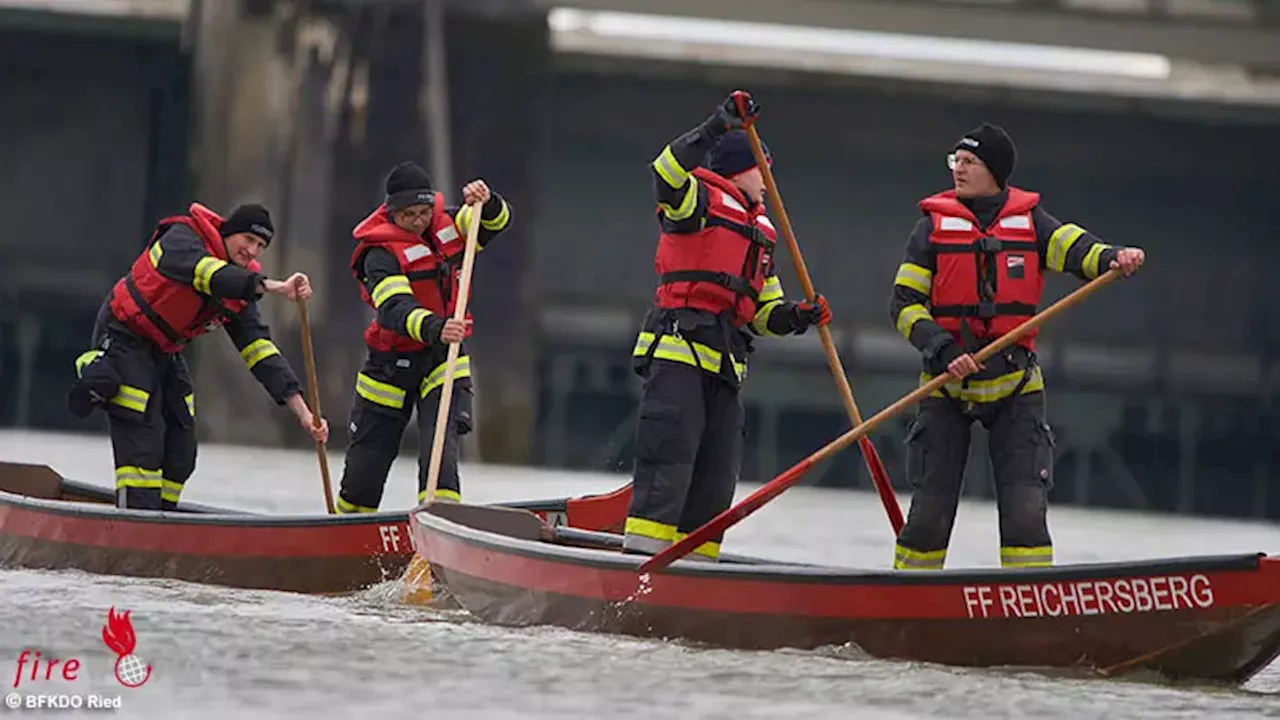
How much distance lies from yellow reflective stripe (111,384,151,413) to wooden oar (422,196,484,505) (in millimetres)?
1495

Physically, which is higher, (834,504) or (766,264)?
(766,264)

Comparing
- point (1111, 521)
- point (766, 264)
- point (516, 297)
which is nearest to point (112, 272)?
point (516, 297)

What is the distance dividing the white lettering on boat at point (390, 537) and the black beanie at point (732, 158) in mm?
2434

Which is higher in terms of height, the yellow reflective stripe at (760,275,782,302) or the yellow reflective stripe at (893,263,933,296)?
the yellow reflective stripe at (893,263,933,296)

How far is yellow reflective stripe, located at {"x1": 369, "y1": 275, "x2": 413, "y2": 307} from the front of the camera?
11312 millimetres

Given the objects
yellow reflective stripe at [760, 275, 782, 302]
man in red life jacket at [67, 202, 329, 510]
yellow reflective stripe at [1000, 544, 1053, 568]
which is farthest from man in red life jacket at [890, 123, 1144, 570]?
man in red life jacket at [67, 202, 329, 510]

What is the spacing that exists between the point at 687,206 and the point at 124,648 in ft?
9.37

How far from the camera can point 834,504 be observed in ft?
96.4

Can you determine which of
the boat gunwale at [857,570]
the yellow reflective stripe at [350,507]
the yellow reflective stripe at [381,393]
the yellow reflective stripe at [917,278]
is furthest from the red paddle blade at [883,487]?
the yellow reflective stripe at [350,507]

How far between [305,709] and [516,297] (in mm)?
25008

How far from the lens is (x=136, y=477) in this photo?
12.0 meters

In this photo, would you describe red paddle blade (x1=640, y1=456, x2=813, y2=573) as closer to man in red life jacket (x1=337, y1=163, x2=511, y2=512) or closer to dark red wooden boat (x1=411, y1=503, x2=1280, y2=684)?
dark red wooden boat (x1=411, y1=503, x2=1280, y2=684)

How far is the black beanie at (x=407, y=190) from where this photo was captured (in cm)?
1142

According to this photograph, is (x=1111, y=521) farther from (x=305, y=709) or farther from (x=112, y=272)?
(x=305, y=709)
